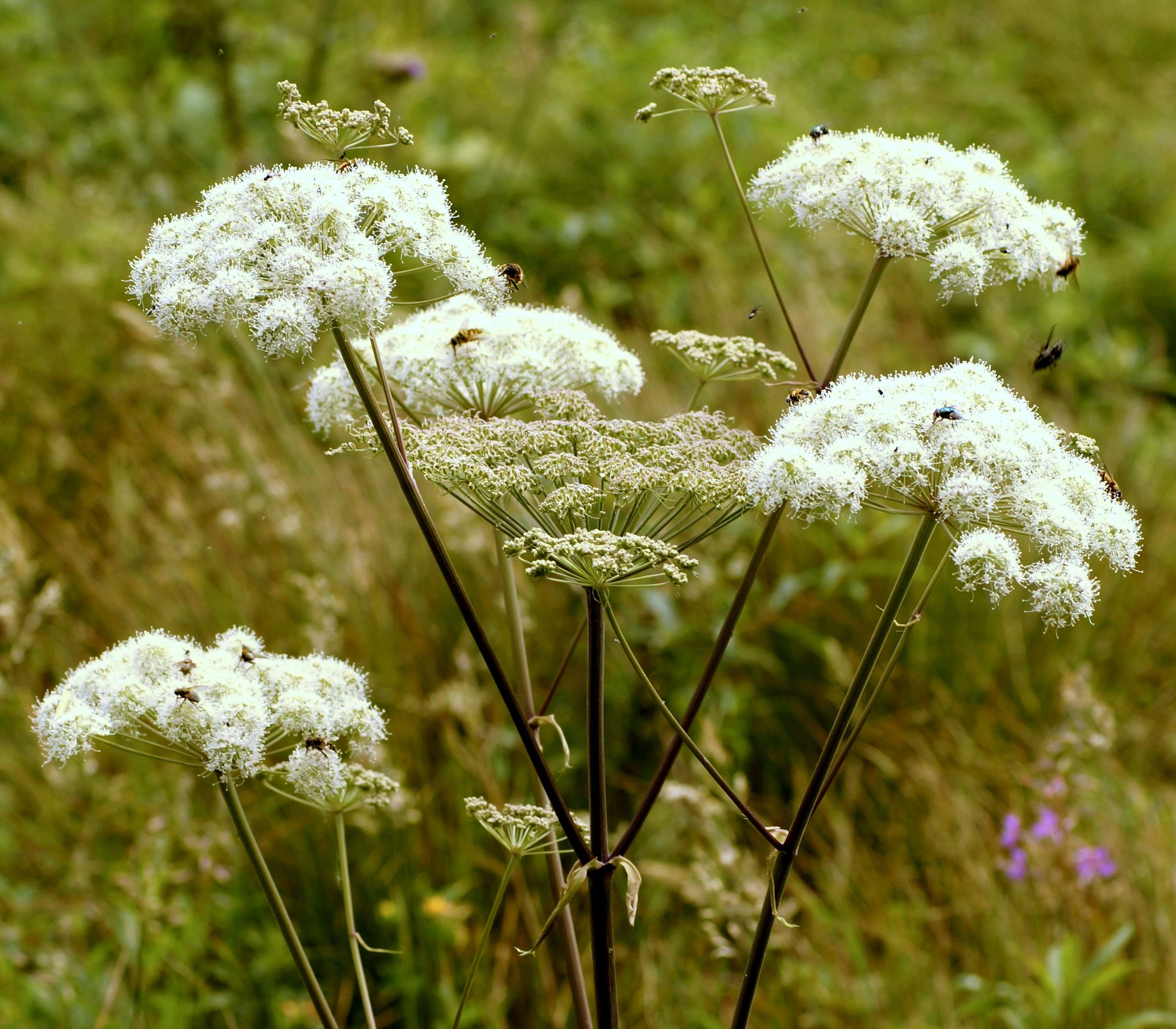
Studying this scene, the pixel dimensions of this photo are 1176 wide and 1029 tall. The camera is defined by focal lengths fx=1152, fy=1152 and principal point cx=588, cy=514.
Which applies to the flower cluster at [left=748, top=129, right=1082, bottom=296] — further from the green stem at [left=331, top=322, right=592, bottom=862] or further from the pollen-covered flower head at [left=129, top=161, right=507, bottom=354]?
the green stem at [left=331, top=322, right=592, bottom=862]

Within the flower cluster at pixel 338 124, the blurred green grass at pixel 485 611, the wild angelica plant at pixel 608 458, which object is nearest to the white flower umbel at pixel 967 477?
the wild angelica plant at pixel 608 458

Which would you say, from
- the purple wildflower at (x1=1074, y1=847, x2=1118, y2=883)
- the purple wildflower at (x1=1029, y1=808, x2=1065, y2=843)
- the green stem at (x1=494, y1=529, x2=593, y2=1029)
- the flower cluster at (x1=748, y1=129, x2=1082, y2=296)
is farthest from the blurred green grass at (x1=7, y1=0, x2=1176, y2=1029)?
the flower cluster at (x1=748, y1=129, x2=1082, y2=296)

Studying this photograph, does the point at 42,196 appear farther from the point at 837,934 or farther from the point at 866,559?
the point at 837,934

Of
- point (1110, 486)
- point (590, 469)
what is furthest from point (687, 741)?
point (1110, 486)

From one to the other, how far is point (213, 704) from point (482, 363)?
0.85m

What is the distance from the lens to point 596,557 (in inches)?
67.9

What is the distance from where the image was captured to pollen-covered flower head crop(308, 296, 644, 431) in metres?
2.36

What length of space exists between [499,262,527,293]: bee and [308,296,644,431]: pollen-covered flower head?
0.06m

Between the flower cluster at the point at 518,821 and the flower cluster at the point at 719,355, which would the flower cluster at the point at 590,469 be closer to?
the flower cluster at the point at 719,355

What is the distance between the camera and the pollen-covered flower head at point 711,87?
7.72 ft

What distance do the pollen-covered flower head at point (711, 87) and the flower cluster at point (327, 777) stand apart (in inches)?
55.9

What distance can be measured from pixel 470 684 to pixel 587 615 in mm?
2198

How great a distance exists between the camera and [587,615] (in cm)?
192

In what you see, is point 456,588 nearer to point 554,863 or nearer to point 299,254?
point 299,254
